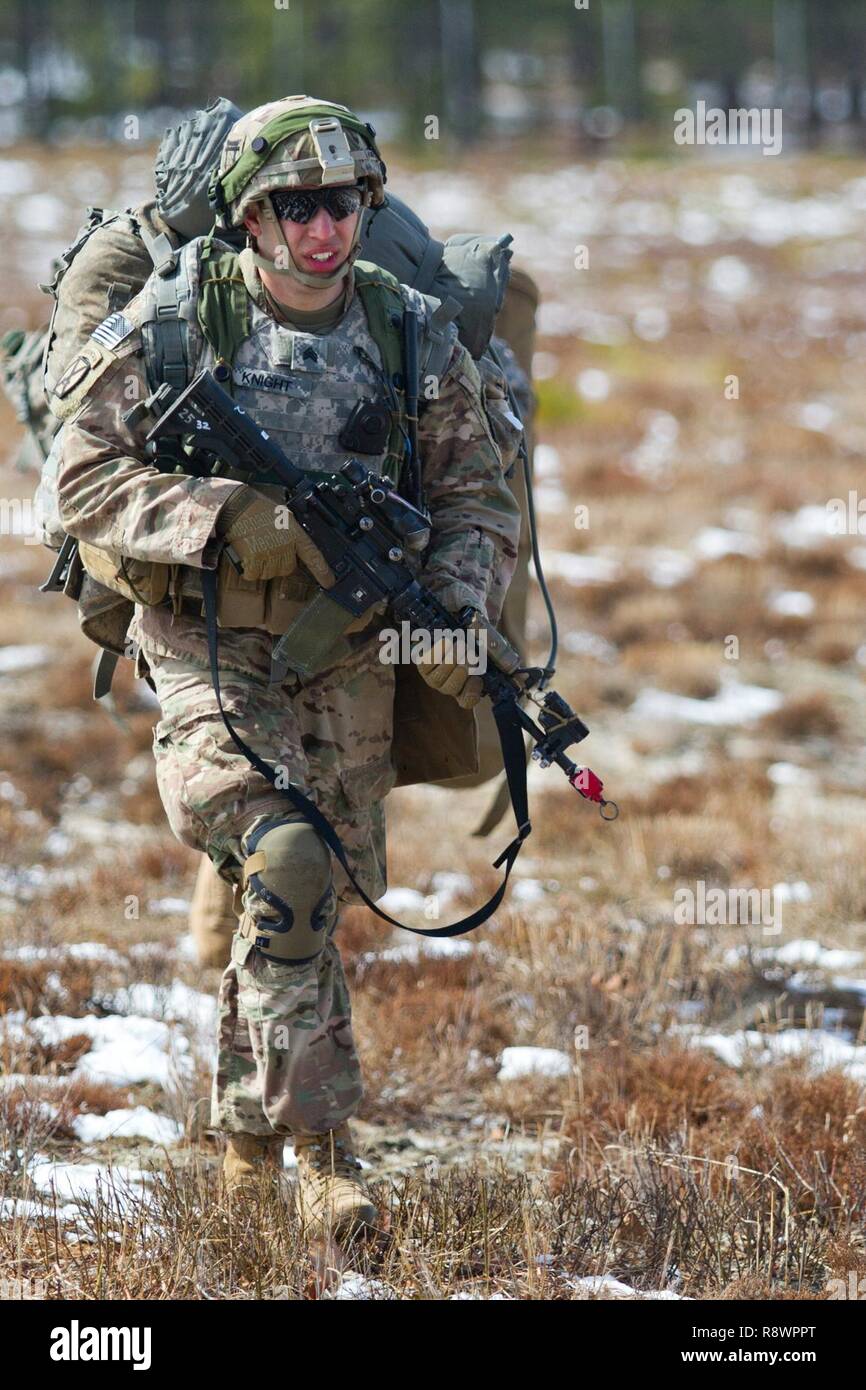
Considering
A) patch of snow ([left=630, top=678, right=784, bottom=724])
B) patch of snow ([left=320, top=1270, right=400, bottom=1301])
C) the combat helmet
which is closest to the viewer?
patch of snow ([left=320, top=1270, right=400, bottom=1301])

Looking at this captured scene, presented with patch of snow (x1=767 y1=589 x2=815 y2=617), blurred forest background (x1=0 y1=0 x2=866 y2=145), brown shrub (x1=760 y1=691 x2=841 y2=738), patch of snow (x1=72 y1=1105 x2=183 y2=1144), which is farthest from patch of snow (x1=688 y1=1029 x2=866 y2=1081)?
blurred forest background (x1=0 y1=0 x2=866 y2=145)

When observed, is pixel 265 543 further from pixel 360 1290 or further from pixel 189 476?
pixel 360 1290

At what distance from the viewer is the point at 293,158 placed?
345 centimetres

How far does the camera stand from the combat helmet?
3.44 meters

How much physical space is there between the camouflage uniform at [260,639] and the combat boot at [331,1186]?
0.10 metres

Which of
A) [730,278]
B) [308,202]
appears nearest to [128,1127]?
[308,202]

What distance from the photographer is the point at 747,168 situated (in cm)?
4253

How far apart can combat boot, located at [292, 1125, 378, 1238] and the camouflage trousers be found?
0.10 meters

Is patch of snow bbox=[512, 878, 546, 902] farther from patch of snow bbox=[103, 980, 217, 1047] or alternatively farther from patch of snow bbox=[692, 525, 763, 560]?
patch of snow bbox=[692, 525, 763, 560]

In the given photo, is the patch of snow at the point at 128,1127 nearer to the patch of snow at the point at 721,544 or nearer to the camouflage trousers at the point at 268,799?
the camouflage trousers at the point at 268,799

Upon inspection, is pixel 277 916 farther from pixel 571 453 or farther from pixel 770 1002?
pixel 571 453

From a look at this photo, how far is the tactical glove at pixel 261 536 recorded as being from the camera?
346cm

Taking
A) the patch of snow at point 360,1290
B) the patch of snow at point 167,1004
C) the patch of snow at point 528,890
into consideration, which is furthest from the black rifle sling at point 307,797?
the patch of snow at point 528,890

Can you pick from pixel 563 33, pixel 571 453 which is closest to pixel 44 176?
pixel 563 33
